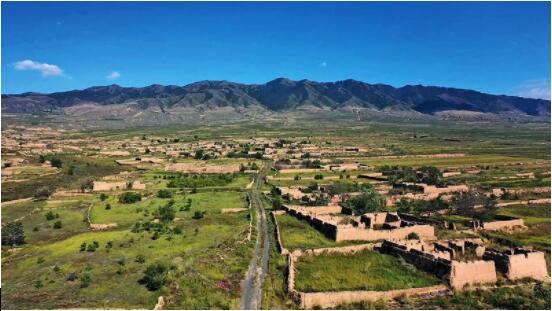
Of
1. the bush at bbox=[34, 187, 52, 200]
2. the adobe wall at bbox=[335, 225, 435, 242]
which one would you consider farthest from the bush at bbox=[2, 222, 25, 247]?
the adobe wall at bbox=[335, 225, 435, 242]

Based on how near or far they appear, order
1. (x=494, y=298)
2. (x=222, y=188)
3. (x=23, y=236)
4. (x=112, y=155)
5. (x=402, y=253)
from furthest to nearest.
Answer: (x=112, y=155) → (x=222, y=188) → (x=23, y=236) → (x=402, y=253) → (x=494, y=298)

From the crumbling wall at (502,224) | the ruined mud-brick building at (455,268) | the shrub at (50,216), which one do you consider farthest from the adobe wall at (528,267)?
the shrub at (50,216)

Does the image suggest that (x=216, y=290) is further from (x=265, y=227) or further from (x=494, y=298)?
(x=265, y=227)

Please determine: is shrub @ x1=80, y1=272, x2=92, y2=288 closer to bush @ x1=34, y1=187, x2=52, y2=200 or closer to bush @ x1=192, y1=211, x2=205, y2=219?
bush @ x1=192, y1=211, x2=205, y2=219

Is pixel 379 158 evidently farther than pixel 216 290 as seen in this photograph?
Yes

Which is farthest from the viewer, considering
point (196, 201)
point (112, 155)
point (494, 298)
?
point (112, 155)

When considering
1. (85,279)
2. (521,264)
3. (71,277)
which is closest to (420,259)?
(521,264)

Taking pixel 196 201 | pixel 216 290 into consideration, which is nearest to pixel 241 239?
pixel 216 290
